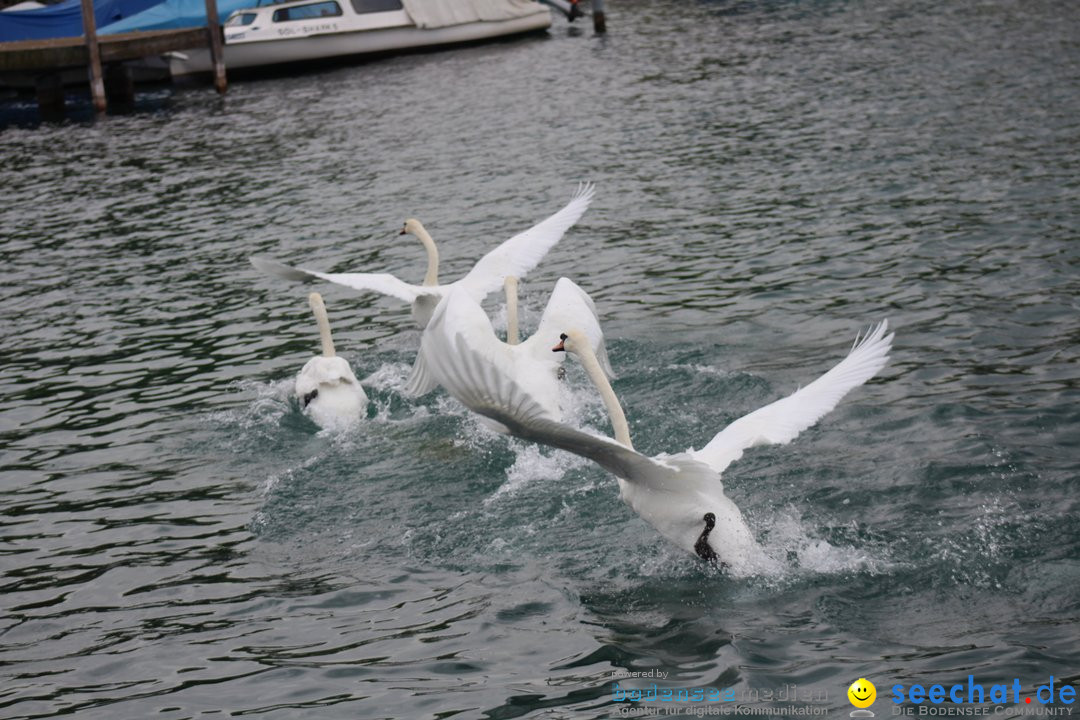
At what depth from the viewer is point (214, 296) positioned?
528 inches

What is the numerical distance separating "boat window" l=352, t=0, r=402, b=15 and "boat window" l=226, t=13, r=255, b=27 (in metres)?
2.69

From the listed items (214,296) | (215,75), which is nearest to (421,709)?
(214,296)

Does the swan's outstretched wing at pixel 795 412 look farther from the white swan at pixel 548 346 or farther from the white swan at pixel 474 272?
the white swan at pixel 474 272

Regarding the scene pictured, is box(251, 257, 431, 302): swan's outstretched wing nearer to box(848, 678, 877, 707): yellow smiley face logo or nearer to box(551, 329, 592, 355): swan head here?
box(551, 329, 592, 355): swan head

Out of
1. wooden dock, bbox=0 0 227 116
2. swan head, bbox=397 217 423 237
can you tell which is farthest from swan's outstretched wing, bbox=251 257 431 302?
wooden dock, bbox=0 0 227 116

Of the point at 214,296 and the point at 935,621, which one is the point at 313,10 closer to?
the point at 214,296

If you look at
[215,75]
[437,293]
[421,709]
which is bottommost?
[421,709]

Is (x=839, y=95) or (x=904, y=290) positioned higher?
(x=839, y=95)

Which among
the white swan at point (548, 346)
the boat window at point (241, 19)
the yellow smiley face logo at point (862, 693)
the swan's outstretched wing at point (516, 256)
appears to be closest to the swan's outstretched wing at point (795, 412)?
the white swan at point (548, 346)

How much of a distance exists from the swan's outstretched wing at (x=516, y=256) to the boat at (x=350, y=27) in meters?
21.0

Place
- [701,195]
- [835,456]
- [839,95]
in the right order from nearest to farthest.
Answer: [835,456], [701,195], [839,95]

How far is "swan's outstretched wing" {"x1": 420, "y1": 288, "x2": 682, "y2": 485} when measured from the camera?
6.01 metres

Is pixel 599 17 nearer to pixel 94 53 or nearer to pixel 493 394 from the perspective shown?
pixel 94 53

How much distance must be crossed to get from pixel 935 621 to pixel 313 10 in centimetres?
2866
